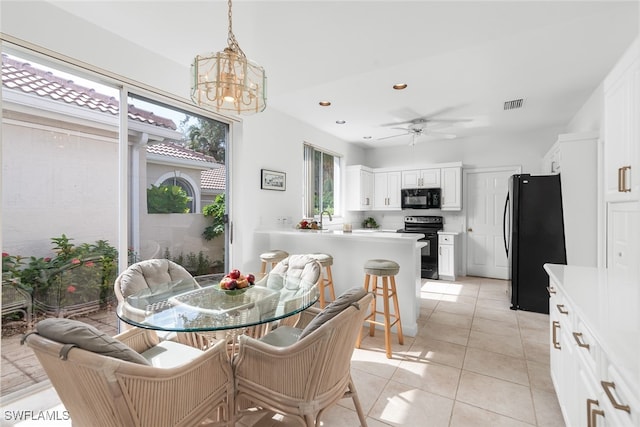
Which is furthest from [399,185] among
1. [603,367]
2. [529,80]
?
[603,367]

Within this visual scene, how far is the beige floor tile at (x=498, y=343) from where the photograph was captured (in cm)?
271

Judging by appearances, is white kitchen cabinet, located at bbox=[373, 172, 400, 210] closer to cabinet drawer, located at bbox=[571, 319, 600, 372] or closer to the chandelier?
the chandelier

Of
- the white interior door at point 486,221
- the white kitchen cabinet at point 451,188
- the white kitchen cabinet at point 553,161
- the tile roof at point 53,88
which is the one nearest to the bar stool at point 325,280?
the tile roof at point 53,88

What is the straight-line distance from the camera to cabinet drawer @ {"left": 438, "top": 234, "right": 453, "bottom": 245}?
5371 millimetres

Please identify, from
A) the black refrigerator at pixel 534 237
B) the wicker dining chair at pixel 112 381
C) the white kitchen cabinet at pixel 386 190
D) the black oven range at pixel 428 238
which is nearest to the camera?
the wicker dining chair at pixel 112 381

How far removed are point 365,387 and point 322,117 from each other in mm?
3684

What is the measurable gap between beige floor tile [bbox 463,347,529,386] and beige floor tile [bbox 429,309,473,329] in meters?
0.61

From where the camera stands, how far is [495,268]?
5.49 m

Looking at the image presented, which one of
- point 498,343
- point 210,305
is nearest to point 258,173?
point 210,305

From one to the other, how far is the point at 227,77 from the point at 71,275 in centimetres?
198

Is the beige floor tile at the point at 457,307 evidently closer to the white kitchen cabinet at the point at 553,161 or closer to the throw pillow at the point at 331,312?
the white kitchen cabinet at the point at 553,161

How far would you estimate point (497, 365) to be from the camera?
2.46m

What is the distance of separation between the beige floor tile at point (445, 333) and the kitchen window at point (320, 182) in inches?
101

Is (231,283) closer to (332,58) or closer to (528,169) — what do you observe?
(332,58)
